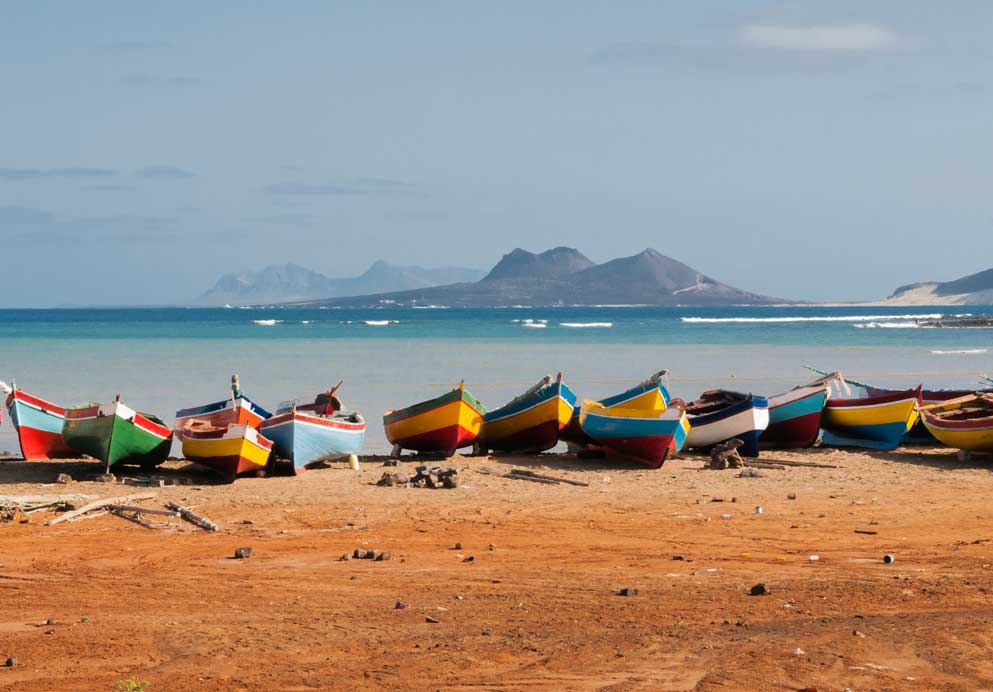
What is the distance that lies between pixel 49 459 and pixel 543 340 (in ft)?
172

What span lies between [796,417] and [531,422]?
13.6ft

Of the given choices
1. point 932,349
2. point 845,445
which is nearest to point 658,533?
point 845,445

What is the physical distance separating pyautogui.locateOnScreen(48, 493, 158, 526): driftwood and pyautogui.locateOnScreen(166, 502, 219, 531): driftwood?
0.61m

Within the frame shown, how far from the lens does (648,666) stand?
23.9ft

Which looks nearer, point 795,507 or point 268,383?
point 795,507

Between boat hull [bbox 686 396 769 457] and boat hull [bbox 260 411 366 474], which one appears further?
boat hull [bbox 686 396 769 457]

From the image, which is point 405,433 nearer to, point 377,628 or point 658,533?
point 658,533

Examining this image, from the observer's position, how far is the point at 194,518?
474 inches

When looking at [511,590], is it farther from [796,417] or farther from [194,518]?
[796,417]

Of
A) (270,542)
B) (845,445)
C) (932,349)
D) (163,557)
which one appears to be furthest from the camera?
(932,349)

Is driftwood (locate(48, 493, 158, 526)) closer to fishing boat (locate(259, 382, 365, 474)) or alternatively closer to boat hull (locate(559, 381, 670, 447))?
fishing boat (locate(259, 382, 365, 474))

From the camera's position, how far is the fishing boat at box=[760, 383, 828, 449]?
18453mm

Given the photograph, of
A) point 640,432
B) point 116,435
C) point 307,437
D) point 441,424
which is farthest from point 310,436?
point 640,432

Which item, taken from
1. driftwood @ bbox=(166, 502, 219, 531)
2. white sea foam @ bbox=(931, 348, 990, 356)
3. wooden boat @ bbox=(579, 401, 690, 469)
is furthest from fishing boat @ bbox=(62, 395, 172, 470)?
white sea foam @ bbox=(931, 348, 990, 356)
